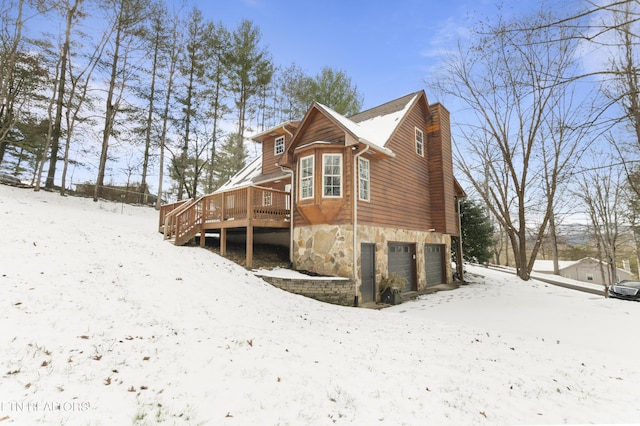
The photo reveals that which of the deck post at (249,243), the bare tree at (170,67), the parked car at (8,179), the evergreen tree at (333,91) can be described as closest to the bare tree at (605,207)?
the evergreen tree at (333,91)

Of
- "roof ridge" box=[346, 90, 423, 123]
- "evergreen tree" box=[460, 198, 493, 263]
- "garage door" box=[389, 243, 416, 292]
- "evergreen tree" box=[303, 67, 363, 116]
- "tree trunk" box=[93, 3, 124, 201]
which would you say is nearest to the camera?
"garage door" box=[389, 243, 416, 292]

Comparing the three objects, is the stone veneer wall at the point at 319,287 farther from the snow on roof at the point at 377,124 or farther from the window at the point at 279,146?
the window at the point at 279,146

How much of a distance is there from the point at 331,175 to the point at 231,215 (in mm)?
4229

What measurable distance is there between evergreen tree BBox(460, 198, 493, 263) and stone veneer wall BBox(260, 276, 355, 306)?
12.3 m

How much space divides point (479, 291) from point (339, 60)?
20752 millimetres

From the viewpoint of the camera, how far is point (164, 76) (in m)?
23.7

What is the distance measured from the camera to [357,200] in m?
10.7

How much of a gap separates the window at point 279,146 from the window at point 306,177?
14.4 feet

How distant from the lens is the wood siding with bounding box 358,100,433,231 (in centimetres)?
1161

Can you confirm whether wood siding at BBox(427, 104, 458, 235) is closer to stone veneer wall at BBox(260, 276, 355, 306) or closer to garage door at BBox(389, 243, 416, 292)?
garage door at BBox(389, 243, 416, 292)

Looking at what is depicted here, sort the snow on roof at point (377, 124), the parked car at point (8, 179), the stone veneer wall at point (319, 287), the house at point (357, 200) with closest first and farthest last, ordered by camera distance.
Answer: the stone veneer wall at point (319, 287), the house at point (357, 200), the snow on roof at point (377, 124), the parked car at point (8, 179)

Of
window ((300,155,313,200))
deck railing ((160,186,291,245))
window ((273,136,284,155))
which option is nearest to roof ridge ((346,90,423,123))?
window ((273,136,284,155))

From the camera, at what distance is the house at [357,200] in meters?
10.6

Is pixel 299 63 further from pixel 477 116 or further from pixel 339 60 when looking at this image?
pixel 477 116
